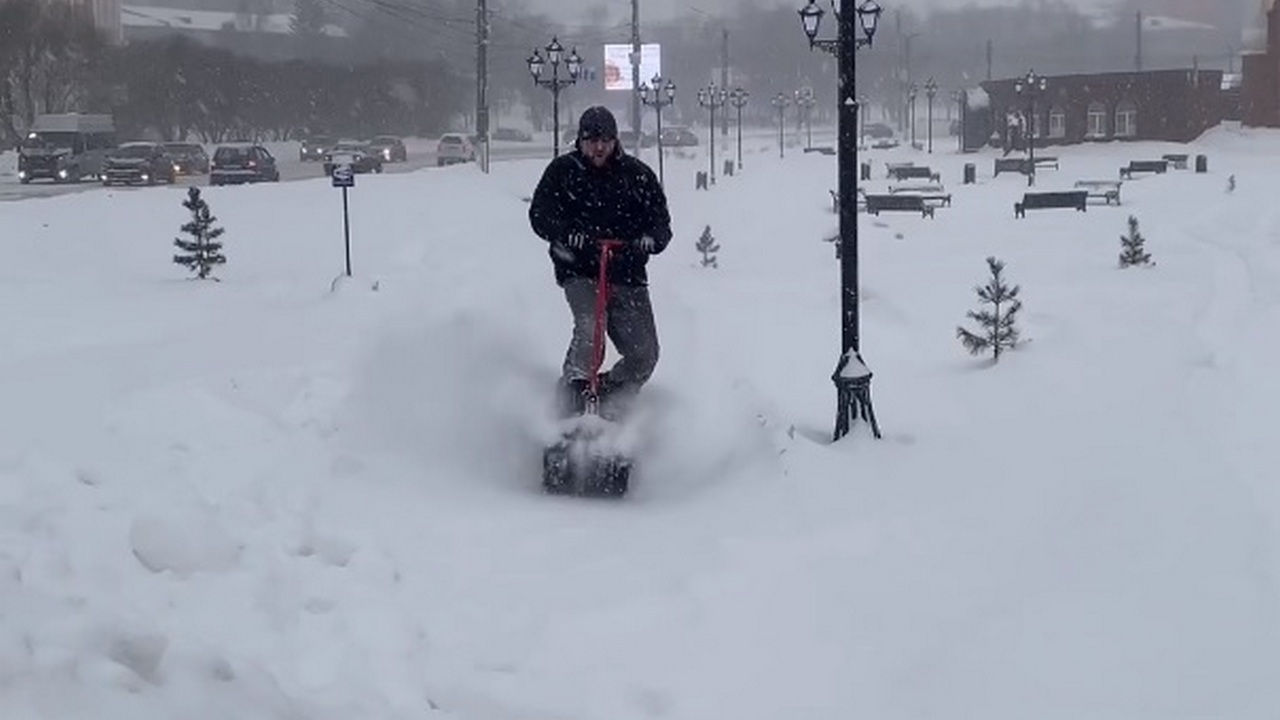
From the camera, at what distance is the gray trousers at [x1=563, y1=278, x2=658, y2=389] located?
8016mm

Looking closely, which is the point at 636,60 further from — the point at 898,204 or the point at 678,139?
the point at 678,139

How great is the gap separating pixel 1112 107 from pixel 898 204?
46.3m

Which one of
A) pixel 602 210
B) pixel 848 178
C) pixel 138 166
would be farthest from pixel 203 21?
pixel 602 210

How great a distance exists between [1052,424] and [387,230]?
65.8 ft

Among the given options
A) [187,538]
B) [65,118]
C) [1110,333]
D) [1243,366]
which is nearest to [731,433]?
[187,538]

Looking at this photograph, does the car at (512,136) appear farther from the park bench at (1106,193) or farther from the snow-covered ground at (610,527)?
the snow-covered ground at (610,527)

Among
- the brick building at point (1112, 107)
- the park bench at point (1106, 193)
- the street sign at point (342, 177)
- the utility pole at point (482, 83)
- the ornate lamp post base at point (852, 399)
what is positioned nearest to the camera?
the ornate lamp post base at point (852, 399)

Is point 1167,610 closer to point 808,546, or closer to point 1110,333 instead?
point 808,546

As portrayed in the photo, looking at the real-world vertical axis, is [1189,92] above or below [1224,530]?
above

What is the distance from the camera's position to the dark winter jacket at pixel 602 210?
8023 mm

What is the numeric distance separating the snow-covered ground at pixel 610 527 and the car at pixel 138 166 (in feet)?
92.7

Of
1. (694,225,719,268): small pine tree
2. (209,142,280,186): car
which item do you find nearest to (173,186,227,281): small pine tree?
(694,225,719,268): small pine tree

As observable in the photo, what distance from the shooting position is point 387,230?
27641 mm

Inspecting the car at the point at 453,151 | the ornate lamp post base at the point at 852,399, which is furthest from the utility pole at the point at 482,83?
the ornate lamp post base at the point at 852,399
